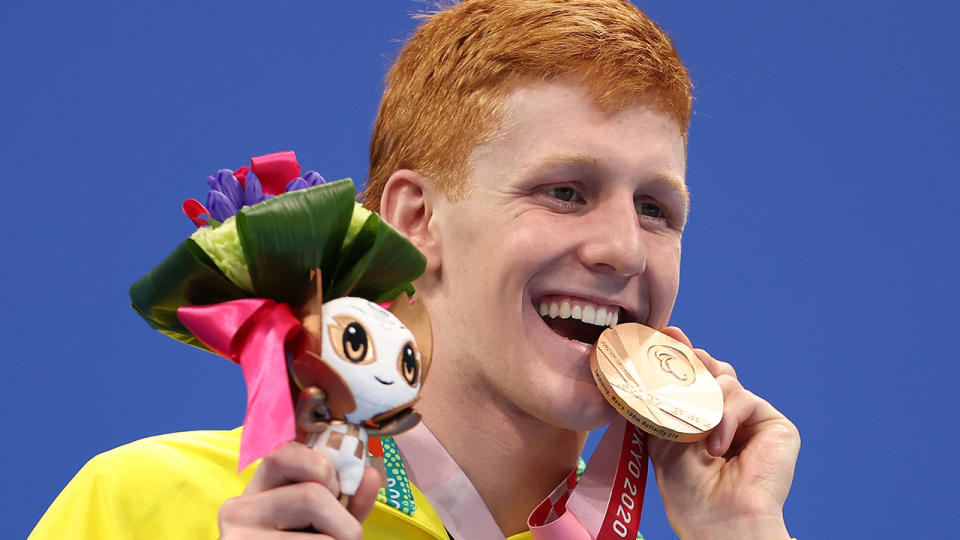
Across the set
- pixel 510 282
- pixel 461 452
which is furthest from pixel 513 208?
pixel 461 452

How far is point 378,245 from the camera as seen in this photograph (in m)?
1.08

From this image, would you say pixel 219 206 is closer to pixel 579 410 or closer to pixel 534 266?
pixel 534 266

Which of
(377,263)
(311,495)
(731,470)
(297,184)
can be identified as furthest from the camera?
(731,470)

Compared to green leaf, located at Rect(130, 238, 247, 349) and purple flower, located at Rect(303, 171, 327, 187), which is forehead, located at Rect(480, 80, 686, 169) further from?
green leaf, located at Rect(130, 238, 247, 349)

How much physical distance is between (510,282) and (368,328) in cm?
53

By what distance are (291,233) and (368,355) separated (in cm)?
14

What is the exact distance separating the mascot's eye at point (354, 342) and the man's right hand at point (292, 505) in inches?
3.8

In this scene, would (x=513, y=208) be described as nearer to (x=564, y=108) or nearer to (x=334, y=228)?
(x=564, y=108)

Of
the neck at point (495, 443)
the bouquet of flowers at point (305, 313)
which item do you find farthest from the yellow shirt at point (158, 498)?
the bouquet of flowers at point (305, 313)

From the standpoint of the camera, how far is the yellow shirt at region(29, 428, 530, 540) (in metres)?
1.42

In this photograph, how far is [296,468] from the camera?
98cm

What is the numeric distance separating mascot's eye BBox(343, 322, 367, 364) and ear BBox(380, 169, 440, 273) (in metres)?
0.62

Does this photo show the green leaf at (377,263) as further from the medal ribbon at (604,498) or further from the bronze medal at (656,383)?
the medal ribbon at (604,498)

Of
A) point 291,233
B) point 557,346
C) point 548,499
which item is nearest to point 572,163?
point 557,346
